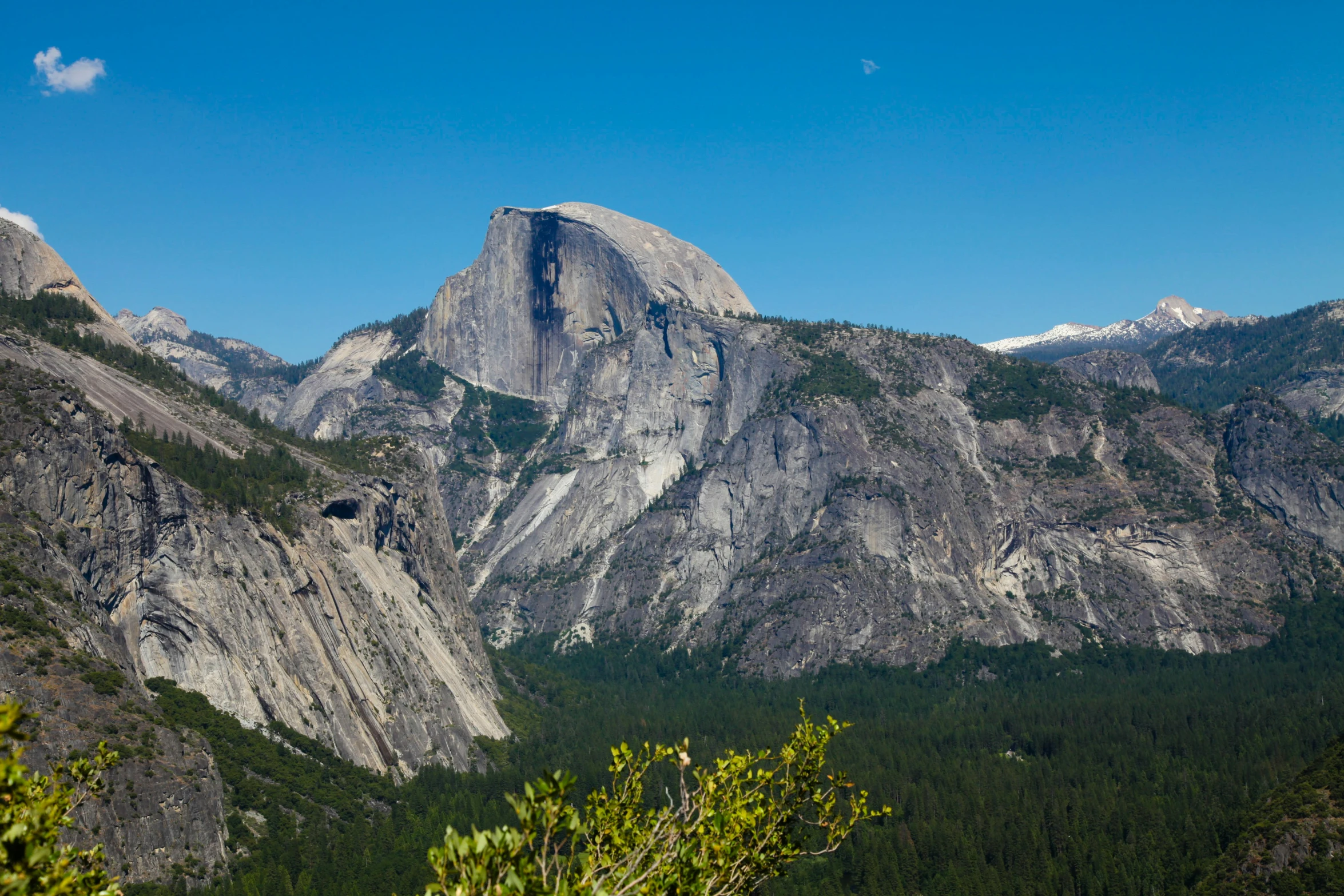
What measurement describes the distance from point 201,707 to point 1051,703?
142072mm

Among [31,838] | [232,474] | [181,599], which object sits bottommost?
[181,599]

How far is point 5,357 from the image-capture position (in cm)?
13875

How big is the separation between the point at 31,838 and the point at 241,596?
137581 mm

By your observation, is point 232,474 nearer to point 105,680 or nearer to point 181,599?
point 181,599

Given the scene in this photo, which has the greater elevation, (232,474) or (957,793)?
(232,474)

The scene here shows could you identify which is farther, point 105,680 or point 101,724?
point 105,680

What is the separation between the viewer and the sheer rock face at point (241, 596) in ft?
423

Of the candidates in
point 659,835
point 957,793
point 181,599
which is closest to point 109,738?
point 181,599

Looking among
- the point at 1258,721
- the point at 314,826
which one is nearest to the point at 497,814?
the point at 314,826

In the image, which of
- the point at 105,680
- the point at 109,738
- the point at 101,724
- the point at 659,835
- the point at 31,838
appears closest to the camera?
the point at 31,838

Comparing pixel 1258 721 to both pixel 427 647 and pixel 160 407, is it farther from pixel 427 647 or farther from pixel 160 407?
pixel 160 407

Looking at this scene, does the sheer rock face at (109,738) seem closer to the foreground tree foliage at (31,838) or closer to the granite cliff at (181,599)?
the granite cliff at (181,599)

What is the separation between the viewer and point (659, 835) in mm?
23719

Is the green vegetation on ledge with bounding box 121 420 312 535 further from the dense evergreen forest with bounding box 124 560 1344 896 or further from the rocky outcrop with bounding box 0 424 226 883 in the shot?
the dense evergreen forest with bounding box 124 560 1344 896
